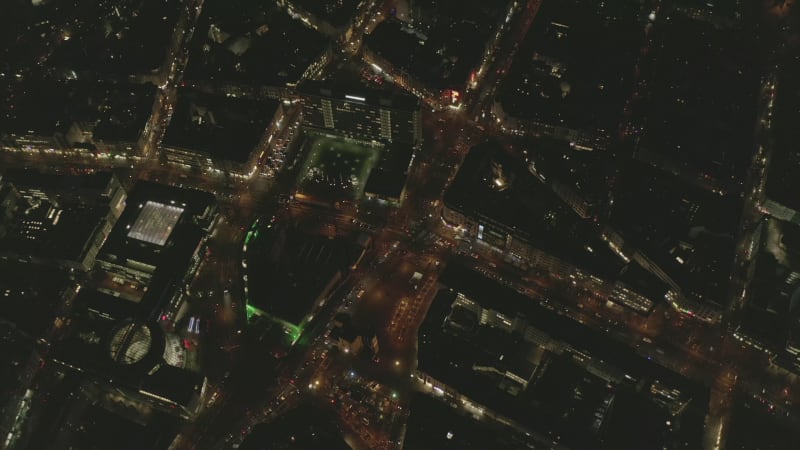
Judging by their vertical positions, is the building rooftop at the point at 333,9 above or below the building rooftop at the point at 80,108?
above

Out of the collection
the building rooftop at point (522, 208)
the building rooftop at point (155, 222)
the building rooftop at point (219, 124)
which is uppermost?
the building rooftop at point (522, 208)

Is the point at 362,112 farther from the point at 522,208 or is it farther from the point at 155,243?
the point at 155,243

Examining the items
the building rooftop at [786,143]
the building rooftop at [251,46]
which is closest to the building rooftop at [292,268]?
the building rooftop at [251,46]

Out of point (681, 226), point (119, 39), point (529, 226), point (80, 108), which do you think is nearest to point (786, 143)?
point (681, 226)

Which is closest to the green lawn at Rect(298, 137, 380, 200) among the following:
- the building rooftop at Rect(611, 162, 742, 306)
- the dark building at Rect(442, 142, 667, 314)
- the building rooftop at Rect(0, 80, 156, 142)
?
the dark building at Rect(442, 142, 667, 314)

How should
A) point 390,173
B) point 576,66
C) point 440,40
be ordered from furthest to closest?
point 440,40 < point 576,66 < point 390,173

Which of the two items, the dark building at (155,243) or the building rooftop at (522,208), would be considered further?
the dark building at (155,243)

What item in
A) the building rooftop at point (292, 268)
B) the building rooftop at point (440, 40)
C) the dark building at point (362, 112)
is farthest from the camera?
the building rooftop at point (440, 40)

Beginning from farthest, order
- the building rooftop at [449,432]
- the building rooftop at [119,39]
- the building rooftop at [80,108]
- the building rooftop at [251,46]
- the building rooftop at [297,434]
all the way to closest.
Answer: the building rooftop at [119,39], the building rooftop at [251,46], the building rooftop at [80,108], the building rooftop at [449,432], the building rooftop at [297,434]

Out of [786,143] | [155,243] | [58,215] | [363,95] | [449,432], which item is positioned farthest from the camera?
[363,95]

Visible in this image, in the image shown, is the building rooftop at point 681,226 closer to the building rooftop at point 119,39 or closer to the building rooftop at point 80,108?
the building rooftop at point 80,108
